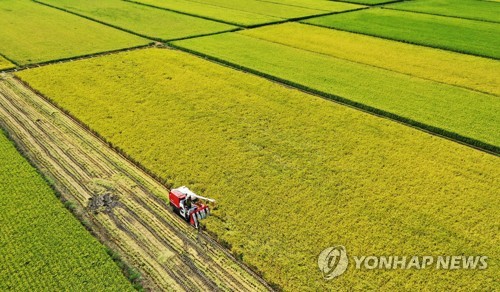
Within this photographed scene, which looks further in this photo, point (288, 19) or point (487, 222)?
point (288, 19)

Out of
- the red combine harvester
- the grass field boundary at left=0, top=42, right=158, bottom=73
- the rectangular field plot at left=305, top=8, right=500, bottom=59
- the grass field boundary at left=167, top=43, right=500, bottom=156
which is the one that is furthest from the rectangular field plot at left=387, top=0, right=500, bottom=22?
the red combine harvester

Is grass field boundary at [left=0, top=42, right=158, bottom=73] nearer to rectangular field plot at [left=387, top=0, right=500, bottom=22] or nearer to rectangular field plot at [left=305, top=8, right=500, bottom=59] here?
rectangular field plot at [left=305, top=8, right=500, bottom=59]

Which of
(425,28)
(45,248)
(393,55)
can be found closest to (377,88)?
(393,55)

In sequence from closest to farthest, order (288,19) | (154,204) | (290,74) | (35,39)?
(154,204)
(290,74)
(35,39)
(288,19)

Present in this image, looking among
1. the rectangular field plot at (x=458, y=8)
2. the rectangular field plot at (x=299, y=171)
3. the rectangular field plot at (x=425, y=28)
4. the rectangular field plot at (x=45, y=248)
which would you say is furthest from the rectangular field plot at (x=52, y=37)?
the rectangular field plot at (x=458, y=8)

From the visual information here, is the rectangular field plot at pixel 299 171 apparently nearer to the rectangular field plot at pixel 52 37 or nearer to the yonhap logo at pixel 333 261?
the yonhap logo at pixel 333 261

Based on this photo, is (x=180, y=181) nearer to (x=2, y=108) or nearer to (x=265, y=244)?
(x=265, y=244)

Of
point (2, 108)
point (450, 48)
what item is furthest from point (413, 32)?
point (2, 108)
